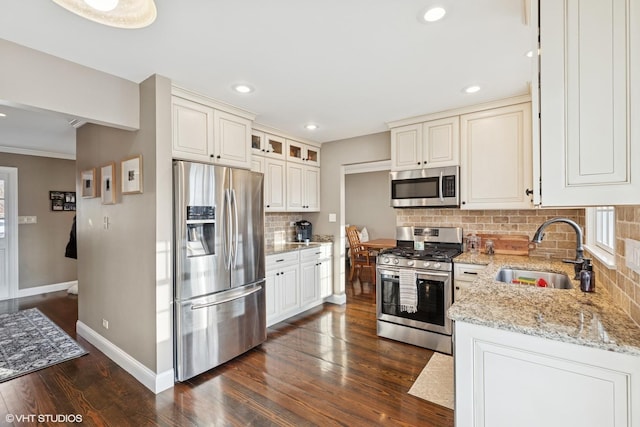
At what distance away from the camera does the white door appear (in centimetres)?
468

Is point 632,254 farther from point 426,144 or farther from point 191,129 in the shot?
point 191,129

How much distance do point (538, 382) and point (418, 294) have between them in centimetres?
176

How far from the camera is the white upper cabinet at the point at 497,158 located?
2.82m

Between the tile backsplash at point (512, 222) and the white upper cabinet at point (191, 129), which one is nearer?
the white upper cabinet at point (191, 129)

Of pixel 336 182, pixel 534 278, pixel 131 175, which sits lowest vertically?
pixel 534 278

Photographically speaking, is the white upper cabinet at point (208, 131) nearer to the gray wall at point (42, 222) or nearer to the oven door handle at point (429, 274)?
the oven door handle at point (429, 274)

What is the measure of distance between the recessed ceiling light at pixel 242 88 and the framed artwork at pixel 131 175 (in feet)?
3.16

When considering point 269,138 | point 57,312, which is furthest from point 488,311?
point 57,312

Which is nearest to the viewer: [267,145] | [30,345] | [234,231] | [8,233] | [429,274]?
[234,231]

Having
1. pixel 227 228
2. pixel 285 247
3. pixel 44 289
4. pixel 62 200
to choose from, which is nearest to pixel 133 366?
pixel 227 228

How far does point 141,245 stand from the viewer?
241 cm

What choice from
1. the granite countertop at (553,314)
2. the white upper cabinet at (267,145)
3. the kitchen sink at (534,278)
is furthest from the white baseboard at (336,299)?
the granite countertop at (553,314)

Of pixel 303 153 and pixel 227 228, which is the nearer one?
pixel 227 228

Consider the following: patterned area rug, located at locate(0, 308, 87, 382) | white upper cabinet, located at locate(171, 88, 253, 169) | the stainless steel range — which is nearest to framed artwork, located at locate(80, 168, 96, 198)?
white upper cabinet, located at locate(171, 88, 253, 169)
